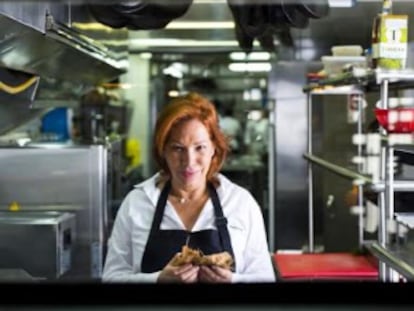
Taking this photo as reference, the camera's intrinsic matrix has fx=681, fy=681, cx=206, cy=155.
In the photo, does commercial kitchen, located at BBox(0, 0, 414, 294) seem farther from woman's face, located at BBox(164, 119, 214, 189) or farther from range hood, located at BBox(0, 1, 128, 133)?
woman's face, located at BBox(164, 119, 214, 189)

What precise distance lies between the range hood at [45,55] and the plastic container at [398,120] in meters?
1.07

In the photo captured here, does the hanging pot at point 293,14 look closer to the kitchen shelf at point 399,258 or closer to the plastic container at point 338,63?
the plastic container at point 338,63

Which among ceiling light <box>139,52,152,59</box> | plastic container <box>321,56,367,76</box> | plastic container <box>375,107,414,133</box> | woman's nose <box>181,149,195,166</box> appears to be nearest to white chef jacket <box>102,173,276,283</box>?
woman's nose <box>181,149,195,166</box>

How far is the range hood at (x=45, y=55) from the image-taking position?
213 centimetres

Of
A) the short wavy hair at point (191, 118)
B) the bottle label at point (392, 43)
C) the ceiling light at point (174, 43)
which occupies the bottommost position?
the short wavy hair at point (191, 118)

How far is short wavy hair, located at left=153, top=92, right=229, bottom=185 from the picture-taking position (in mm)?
1855

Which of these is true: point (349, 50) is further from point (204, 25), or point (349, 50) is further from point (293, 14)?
point (204, 25)

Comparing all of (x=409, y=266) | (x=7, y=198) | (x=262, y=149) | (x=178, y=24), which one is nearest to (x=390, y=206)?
(x=409, y=266)

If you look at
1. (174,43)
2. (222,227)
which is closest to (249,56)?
(174,43)

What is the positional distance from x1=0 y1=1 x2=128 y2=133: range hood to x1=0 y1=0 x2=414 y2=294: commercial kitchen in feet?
0.04

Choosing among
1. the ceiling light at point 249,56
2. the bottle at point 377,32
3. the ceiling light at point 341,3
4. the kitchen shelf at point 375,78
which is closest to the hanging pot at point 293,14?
the ceiling light at point 341,3

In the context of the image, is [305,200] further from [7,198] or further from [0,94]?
[0,94]

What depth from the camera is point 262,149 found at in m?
4.77

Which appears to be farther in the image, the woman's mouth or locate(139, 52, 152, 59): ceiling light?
locate(139, 52, 152, 59): ceiling light
